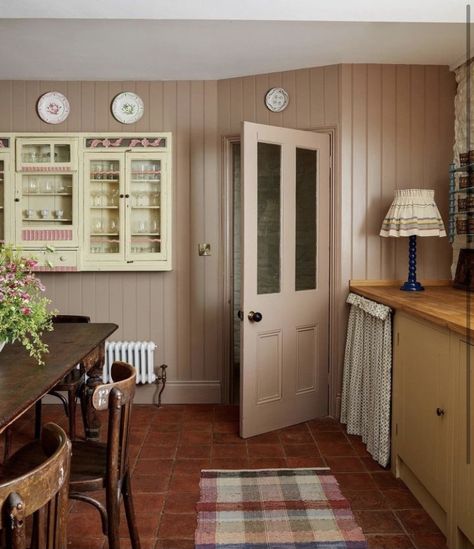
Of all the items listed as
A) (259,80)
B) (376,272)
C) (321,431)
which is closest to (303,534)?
(321,431)

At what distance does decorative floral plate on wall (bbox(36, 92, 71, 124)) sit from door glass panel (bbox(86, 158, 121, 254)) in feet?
1.73

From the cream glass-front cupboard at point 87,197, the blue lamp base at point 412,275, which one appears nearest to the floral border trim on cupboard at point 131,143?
the cream glass-front cupboard at point 87,197

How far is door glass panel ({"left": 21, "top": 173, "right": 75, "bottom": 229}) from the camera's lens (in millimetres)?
4578

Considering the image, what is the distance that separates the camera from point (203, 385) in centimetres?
477

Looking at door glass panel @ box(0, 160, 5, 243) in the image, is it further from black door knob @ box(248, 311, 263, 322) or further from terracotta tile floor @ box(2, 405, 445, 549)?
black door knob @ box(248, 311, 263, 322)

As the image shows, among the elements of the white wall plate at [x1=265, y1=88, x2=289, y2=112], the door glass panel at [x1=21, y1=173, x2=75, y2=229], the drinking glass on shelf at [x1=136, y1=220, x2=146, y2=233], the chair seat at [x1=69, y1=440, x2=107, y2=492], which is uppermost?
the white wall plate at [x1=265, y1=88, x2=289, y2=112]

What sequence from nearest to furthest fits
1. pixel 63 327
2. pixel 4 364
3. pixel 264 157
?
pixel 4 364 → pixel 63 327 → pixel 264 157

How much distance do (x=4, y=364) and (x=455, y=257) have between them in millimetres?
3384

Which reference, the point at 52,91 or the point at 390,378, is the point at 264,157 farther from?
the point at 52,91

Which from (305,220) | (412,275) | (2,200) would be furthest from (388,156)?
(2,200)

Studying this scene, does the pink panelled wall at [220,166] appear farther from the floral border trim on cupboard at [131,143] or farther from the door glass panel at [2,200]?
the door glass panel at [2,200]

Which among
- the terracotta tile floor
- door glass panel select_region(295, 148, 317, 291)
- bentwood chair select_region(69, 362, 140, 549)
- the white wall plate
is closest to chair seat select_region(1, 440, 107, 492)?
bentwood chair select_region(69, 362, 140, 549)

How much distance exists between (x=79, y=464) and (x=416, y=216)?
274cm

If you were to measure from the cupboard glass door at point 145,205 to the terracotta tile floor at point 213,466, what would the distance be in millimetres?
1404
